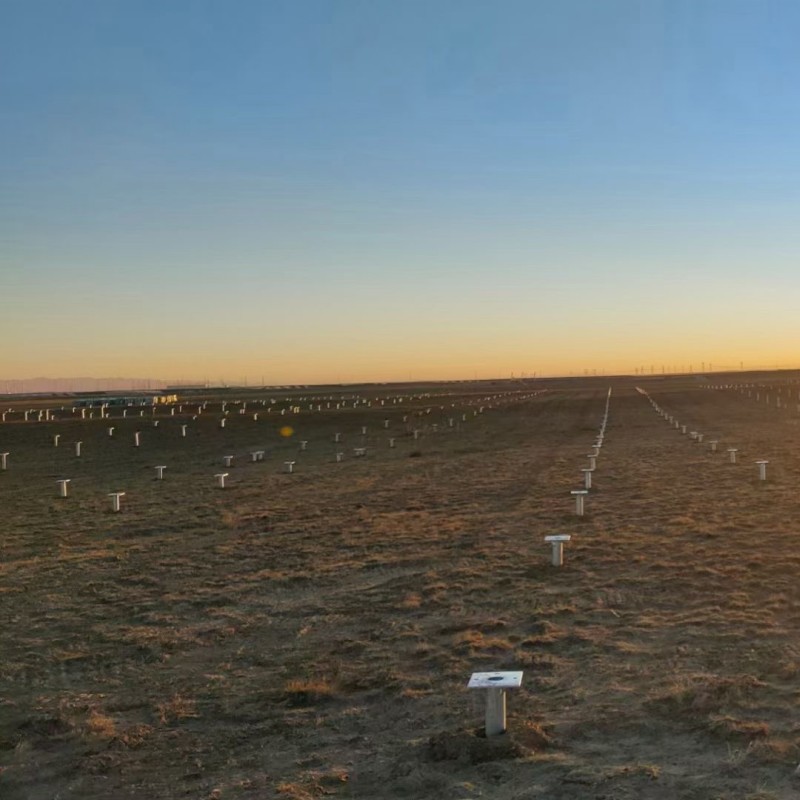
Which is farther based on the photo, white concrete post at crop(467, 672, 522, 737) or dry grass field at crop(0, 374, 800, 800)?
white concrete post at crop(467, 672, 522, 737)

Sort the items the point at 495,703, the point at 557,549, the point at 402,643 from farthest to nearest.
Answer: the point at 557,549 < the point at 402,643 < the point at 495,703

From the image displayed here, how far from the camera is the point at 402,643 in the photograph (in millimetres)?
9117

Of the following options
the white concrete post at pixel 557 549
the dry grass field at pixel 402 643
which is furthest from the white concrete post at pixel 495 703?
the white concrete post at pixel 557 549

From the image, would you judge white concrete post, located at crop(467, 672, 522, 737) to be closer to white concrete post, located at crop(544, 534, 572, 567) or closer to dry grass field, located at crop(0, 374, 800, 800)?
dry grass field, located at crop(0, 374, 800, 800)

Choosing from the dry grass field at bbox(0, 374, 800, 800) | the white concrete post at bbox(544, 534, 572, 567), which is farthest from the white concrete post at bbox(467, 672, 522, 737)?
the white concrete post at bbox(544, 534, 572, 567)

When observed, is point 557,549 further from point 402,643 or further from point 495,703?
point 495,703

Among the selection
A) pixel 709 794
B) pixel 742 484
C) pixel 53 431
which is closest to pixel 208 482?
pixel 742 484

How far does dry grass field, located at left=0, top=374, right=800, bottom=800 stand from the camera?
5.98 meters

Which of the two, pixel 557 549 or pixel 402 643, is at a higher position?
pixel 557 549

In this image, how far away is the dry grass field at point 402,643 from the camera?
5977mm

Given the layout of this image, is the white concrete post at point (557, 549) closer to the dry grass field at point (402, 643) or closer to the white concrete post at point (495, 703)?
the dry grass field at point (402, 643)

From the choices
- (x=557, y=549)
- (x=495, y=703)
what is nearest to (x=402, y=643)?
(x=495, y=703)

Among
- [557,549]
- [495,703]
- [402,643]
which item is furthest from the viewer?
[557,549]

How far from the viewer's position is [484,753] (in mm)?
6066
